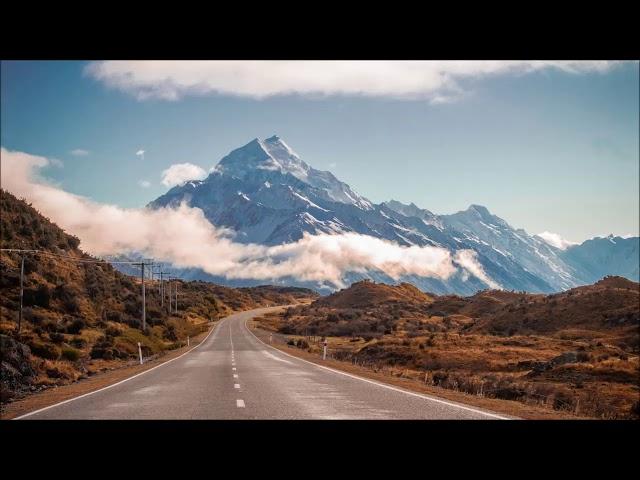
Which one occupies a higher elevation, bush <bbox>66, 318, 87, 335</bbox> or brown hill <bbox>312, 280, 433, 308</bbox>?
brown hill <bbox>312, 280, 433, 308</bbox>

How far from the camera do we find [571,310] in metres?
74.5

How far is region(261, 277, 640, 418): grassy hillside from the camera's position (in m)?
28.3

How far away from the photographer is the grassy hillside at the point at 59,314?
113 ft

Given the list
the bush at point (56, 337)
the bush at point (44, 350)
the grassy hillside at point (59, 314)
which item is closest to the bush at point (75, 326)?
the grassy hillside at point (59, 314)

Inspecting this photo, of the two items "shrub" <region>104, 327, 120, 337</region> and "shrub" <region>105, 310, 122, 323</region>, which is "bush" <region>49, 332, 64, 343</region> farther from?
"shrub" <region>105, 310, 122, 323</region>

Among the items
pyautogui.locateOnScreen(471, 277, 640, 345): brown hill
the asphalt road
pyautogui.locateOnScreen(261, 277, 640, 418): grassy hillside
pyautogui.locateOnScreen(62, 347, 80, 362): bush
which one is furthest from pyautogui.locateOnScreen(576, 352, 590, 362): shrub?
pyautogui.locateOnScreen(62, 347, 80, 362): bush

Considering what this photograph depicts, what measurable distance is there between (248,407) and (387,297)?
143 meters

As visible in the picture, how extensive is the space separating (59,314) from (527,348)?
129 ft

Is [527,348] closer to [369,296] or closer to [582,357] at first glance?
[582,357]

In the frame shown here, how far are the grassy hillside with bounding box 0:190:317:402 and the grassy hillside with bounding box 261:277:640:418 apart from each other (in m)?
17.2
